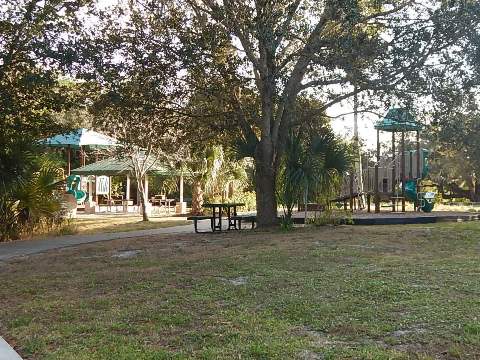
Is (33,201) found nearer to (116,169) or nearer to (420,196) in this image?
(116,169)

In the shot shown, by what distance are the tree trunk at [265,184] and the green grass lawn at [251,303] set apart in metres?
4.68

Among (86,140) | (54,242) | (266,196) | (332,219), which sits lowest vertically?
(54,242)

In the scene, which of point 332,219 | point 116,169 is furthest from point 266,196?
point 116,169

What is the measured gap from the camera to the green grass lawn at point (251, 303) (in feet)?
14.6

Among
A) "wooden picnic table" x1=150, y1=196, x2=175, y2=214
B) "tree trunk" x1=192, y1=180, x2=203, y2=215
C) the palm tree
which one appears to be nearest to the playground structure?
the palm tree

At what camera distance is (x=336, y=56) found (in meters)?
11.5

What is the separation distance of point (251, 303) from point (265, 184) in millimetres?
9366

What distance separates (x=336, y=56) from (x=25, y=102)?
7.18 m

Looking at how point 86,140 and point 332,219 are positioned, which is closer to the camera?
point 332,219

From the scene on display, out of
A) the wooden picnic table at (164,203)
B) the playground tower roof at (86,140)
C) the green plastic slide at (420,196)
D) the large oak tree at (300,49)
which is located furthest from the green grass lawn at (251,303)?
the wooden picnic table at (164,203)

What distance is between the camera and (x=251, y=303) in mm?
5992

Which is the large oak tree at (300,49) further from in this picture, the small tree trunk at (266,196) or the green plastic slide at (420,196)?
the green plastic slide at (420,196)

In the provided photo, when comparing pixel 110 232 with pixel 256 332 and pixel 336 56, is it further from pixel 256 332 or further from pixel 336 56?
pixel 256 332

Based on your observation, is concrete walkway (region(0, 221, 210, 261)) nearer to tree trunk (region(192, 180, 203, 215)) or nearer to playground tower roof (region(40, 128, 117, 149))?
playground tower roof (region(40, 128, 117, 149))
